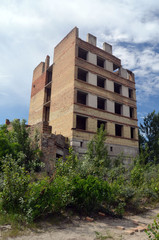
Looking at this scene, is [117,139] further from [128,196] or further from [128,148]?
[128,196]

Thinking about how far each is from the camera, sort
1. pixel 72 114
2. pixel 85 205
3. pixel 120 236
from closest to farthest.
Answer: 1. pixel 120 236
2. pixel 85 205
3. pixel 72 114

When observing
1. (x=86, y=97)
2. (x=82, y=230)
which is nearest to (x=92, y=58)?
(x=86, y=97)

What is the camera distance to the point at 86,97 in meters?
17.0

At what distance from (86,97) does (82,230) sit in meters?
13.5

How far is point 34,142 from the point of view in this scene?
10.2 metres

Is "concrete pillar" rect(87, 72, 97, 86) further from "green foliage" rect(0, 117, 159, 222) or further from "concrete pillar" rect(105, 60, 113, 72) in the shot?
"green foliage" rect(0, 117, 159, 222)

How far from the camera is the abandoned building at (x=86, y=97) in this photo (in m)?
15.9

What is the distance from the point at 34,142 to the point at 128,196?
571cm

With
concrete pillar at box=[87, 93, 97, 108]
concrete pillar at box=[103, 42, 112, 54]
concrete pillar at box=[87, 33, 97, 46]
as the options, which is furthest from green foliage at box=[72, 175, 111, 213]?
concrete pillar at box=[103, 42, 112, 54]

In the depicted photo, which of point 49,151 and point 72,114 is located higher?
point 72,114

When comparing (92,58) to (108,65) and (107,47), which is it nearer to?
(108,65)

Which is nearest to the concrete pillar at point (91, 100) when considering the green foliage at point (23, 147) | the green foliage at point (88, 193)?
the green foliage at point (23, 147)

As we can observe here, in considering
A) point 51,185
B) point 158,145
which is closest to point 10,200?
point 51,185

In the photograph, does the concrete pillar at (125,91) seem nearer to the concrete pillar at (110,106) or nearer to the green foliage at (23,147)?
the concrete pillar at (110,106)
